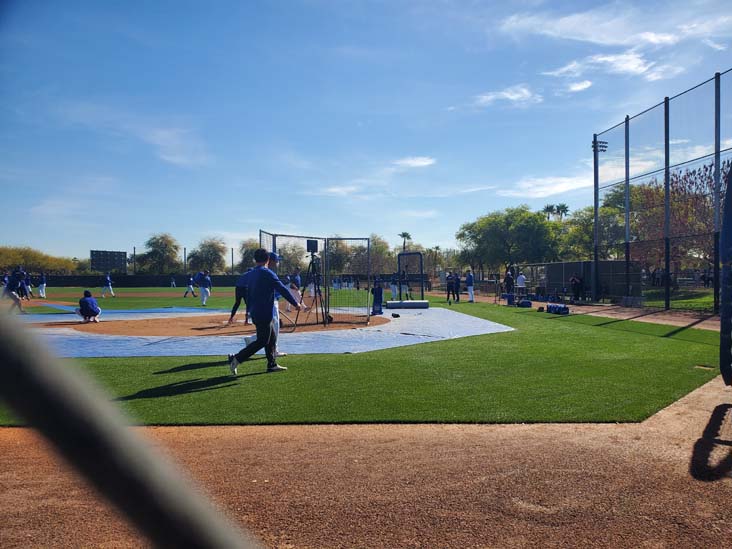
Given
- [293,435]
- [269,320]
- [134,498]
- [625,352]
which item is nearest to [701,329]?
[625,352]

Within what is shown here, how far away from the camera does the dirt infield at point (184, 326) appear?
48.3ft

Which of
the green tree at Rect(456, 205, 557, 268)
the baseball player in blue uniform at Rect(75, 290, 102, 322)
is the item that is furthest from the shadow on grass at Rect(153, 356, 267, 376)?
the green tree at Rect(456, 205, 557, 268)

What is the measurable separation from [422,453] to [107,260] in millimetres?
69366

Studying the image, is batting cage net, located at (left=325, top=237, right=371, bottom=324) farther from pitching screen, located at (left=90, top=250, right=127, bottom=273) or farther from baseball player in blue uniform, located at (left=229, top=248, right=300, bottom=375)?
pitching screen, located at (left=90, top=250, right=127, bottom=273)

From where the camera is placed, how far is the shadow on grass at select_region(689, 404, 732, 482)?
168 inches

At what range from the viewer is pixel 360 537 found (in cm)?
332

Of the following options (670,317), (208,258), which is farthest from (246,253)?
(670,317)

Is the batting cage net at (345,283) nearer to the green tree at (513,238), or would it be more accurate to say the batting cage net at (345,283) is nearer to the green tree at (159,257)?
the green tree at (513,238)

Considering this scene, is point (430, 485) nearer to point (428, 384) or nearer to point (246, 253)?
point (428, 384)

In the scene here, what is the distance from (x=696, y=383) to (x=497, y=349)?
401cm

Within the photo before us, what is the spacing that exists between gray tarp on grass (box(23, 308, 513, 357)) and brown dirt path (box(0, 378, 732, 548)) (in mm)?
5468

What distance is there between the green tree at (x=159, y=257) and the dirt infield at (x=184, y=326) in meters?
67.4

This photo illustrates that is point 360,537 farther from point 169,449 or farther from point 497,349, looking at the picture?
point 497,349

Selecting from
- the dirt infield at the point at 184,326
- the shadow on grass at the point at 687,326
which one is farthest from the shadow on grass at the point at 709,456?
the dirt infield at the point at 184,326
